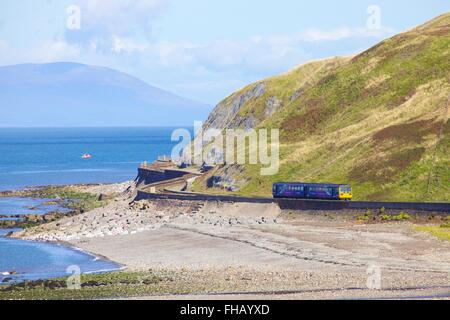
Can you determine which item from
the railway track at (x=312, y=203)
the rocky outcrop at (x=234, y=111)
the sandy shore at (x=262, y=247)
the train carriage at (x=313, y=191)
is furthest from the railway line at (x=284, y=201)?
the rocky outcrop at (x=234, y=111)

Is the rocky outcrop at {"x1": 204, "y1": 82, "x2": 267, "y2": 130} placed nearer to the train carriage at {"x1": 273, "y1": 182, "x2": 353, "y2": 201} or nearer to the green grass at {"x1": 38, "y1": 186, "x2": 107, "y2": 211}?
the green grass at {"x1": 38, "y1": 186, "x2": 107, "y2": 211}

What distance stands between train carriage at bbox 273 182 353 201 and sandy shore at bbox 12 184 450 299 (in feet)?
6.90

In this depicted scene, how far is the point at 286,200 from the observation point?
101 m

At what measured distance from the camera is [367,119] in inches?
4897

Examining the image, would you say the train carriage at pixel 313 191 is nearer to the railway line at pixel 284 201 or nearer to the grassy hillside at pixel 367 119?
the railway line at pixel 284 201

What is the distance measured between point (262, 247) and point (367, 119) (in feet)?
156

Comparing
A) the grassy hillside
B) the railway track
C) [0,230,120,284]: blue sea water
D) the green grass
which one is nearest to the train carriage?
the railway track

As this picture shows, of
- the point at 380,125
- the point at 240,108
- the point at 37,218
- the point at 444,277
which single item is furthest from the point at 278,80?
the point at 444,277

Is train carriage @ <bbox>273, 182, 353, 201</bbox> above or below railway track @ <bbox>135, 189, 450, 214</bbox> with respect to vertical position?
above

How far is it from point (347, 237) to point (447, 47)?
194 feet
